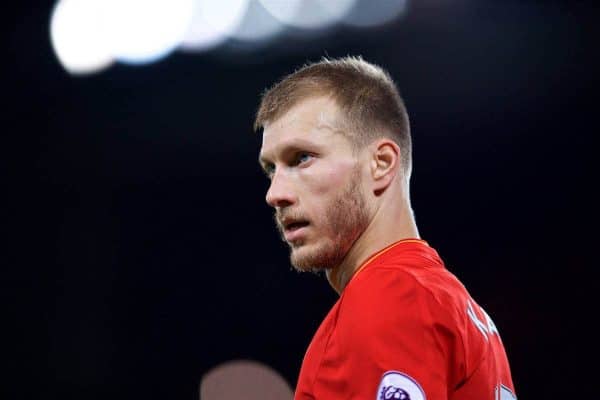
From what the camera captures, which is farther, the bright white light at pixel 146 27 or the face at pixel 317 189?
the bright white light at pixel 146 27

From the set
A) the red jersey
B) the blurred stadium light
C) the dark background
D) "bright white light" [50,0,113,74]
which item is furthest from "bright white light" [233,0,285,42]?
the red jersey

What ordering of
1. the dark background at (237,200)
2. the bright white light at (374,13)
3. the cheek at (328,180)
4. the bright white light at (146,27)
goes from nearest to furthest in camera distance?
1. the cheek at (328,180)
2. the dark background at (237,200)
3. the bright white light at (374,13)
4. the bright white light at (146,27)

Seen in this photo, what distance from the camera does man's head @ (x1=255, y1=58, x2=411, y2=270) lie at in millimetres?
1472

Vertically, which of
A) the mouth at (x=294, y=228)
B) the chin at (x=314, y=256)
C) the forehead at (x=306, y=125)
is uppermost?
the forehead at (x=306, y=125)

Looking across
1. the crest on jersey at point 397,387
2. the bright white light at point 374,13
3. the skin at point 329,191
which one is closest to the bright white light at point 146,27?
the bright white light at point 374,13

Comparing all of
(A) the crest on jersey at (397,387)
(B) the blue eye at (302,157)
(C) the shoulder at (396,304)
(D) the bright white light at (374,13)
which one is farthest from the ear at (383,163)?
(D) the bright white light at (374,13)

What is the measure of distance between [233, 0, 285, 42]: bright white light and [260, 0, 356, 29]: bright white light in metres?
0.04

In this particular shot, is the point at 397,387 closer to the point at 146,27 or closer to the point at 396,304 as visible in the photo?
the point at 396,304

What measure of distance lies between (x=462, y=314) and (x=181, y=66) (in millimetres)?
4845

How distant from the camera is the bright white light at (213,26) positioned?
5.89 m

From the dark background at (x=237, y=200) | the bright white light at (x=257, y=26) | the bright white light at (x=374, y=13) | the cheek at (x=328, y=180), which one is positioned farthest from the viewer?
the bright white light at (x=257, y=26)

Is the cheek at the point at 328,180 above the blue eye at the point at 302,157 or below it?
below

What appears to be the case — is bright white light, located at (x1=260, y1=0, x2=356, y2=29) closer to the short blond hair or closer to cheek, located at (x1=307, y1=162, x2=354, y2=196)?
the short blond hair

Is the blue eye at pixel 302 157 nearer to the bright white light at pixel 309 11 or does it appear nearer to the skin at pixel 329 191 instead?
the skin at pixel 329 191
